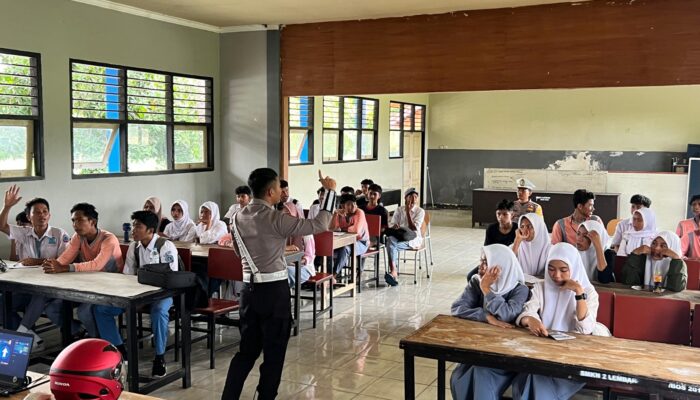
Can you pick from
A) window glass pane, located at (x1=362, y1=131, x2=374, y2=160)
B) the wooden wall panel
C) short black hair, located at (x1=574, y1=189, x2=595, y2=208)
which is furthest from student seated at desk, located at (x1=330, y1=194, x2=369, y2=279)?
window glass pane, located at (x1=362, y1=131, x2=374, y2=160)

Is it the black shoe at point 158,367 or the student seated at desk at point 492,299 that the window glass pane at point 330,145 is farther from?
the student seated at desk at point 492,299

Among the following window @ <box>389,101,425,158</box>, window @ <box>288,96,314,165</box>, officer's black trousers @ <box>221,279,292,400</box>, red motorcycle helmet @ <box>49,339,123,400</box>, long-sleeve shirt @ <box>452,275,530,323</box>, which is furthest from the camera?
window @ <box>389,101,425,158</box>

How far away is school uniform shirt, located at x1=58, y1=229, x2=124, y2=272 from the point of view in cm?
493

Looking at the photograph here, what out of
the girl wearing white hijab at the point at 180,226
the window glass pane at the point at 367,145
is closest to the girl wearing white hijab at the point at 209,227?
the girl wearing white hijab at the point at 180,226

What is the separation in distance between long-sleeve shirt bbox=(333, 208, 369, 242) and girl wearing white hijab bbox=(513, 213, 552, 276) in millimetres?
2593

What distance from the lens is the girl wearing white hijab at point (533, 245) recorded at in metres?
5.18

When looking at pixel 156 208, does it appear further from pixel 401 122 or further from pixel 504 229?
pixel 401 122

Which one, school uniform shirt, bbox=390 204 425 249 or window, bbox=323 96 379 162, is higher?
window, bbox=323 96 379 162

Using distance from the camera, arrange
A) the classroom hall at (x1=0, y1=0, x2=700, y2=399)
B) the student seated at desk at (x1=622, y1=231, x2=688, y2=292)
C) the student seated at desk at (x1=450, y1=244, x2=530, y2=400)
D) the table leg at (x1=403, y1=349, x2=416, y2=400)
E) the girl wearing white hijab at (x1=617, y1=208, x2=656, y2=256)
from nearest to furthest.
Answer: the table leg at (x1=403, y1=349, x2=416, y2=400)
the student seated at desk at (x1=450, y1=244, x2=530, y2=400)
the student seated at desk at (x1=622, y1=231, x2=688, y2=292)
the classroom hall at (x1=0, y1=0, x2=700, y2=399)
the girl wearing white hijab at (x1=617, y1=208, x2=656, y2=256)

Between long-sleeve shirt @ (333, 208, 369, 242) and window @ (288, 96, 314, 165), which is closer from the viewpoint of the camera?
long-sleeve shirt @ (333, 208, 369, 242)

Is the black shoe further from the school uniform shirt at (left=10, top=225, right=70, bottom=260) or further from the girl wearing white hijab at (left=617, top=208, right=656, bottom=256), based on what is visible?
the girl wearing white hijab at (left=617, top=208, right=656, bottom=256)

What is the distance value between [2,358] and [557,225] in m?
4.99

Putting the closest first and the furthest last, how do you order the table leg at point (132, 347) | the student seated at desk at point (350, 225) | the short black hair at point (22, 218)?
the table leg at point (132, 347), the short black hair at point (22, 218), the student seated at desk at point (350, 225)

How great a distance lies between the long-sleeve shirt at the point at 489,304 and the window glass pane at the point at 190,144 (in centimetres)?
540
